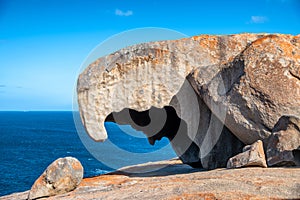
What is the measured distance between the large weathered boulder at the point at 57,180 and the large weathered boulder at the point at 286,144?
6.29 metres

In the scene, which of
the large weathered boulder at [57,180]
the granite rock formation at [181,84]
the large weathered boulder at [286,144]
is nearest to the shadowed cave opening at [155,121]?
the granite rock formation at [181,84]

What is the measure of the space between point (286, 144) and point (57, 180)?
280 inches

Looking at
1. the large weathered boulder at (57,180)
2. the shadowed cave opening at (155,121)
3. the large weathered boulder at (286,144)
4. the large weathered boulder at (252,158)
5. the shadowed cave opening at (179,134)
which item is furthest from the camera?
the shadowed cave opening at (155,121)

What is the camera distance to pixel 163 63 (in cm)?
1334

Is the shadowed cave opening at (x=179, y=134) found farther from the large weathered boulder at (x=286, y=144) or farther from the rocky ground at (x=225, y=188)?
the rocky ground at (x=225, y=188)

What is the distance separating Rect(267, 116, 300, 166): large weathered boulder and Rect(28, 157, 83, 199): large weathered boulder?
629 centimetres

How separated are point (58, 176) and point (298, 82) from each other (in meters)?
8.27

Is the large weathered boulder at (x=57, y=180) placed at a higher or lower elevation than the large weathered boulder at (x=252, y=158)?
lower

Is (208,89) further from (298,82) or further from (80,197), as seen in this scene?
(80,197)

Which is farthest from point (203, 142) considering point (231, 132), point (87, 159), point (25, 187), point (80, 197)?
point (87, 159)

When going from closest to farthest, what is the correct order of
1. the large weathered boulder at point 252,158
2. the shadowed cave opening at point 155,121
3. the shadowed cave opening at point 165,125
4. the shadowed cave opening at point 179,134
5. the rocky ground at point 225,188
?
the rocky ground at point 225,188 → the large weathered boulder at point 252,158 → the shadowed cave opening at point 179,134 → the shadowed cave opening at point 165,125 → the shadowed cave opening at point 155,121

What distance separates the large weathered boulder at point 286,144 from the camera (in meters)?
9.24

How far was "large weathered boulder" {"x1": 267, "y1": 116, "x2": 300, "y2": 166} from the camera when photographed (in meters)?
9.24

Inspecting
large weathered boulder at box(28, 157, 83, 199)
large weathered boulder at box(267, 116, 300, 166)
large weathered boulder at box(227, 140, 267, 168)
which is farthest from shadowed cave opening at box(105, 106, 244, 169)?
large weathered boulder at box(28, 157, 83, 199)
